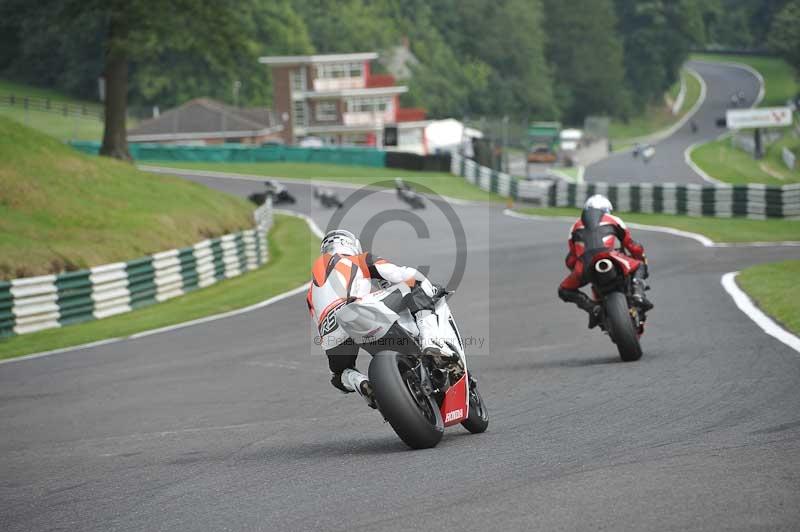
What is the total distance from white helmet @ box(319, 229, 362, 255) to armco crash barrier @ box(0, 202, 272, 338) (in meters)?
10.6

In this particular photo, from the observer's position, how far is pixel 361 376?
7715mm

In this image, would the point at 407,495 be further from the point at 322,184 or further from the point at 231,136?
the point at 231,136

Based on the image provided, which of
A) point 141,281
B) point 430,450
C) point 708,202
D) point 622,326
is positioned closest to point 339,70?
point 708,202

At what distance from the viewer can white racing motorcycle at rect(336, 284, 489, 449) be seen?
7.12 meters

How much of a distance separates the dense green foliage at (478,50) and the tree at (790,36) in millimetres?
137

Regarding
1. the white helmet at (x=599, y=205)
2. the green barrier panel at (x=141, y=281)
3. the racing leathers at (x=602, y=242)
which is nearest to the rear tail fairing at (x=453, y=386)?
the racing leathers at (x=602, y=242)

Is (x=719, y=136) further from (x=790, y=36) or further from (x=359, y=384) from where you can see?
(x=359, y=384)

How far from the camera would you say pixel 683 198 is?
3469cm

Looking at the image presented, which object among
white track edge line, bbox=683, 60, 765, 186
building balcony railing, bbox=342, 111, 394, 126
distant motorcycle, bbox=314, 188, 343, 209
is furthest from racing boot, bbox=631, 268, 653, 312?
building balcony railing, bbox=342, 111, 394, 126

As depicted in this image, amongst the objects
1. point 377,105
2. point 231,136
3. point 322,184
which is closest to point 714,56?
point 377,105

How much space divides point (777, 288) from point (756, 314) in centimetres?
223

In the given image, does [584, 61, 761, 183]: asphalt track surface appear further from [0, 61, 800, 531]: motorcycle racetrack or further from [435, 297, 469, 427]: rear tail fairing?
[435, 297, 469, 427]: rear tail fairing

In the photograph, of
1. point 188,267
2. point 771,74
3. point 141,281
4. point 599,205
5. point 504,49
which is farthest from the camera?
point 771,74

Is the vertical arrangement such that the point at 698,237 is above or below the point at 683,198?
below
